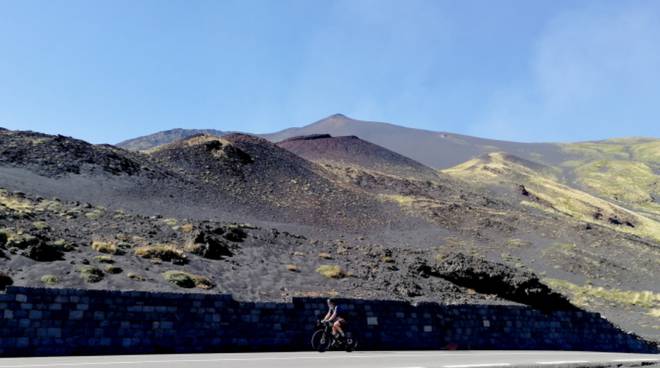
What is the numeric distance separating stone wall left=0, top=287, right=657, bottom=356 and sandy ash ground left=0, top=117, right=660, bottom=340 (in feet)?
7.08

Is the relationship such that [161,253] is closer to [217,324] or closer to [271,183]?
[217,324]

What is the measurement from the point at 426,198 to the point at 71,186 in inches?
1756

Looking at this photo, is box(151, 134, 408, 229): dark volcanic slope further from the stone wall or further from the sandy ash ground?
the stone wall

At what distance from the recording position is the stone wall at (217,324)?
645 inches

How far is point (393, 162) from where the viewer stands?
114875 mm

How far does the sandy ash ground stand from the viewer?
2794cm

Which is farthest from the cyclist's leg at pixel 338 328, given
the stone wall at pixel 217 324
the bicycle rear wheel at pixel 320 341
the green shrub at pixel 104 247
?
the green shrub at pixel 104 247

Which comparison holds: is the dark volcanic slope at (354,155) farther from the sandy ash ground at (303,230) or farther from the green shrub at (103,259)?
the green shrub at (103,259)

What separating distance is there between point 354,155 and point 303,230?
189 feet

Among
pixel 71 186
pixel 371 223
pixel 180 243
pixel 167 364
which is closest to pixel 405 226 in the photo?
pixel 371 223

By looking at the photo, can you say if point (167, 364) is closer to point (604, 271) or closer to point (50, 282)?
point (50, 282)

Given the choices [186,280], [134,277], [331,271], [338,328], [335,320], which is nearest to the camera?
[338,328]

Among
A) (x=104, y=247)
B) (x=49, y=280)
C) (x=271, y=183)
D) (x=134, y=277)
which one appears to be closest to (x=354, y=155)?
(x=271, y=183)

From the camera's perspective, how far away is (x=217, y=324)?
1862 cm
